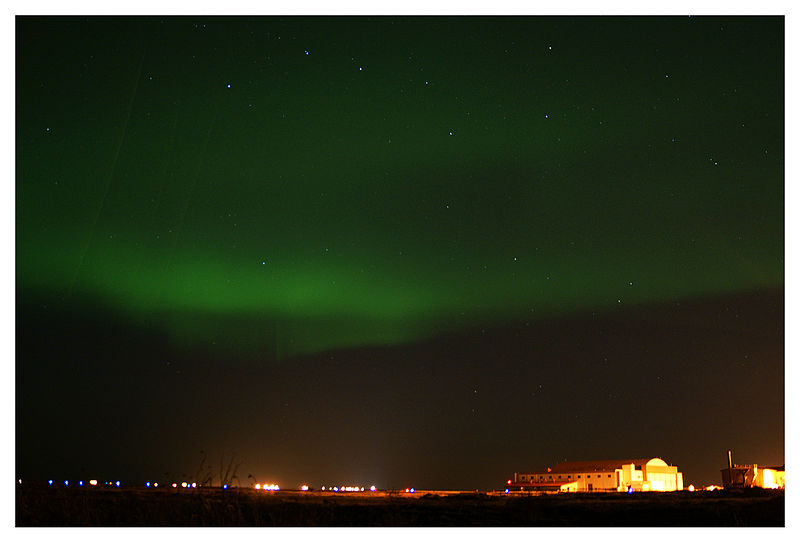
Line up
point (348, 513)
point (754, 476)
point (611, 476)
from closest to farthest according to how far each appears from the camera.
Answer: point (348, 513)
point (754, 476)
point (611, 476)

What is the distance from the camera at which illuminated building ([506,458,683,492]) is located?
35781 millimetres

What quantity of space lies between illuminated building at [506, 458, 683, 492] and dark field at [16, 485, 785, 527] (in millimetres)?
23697

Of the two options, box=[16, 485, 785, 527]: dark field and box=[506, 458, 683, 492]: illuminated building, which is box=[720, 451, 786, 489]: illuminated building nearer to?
box=[506, 458, 683, 492]: illuminated building

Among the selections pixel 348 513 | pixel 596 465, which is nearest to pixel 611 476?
pixel 596 465

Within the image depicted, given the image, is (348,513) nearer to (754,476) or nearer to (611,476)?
(754,476)

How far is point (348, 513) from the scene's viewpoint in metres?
10.9

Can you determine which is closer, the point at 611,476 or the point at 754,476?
the point at 754,476

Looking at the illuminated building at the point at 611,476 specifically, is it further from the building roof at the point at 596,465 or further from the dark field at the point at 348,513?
the dark field at the point at 348,513

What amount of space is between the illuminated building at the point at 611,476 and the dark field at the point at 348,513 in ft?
77.7

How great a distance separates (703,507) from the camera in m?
12.3

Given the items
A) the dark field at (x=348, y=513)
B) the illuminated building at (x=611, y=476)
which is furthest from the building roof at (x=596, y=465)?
the dark field at (x=348, y=513)

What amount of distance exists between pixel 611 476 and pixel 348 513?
27957mm
